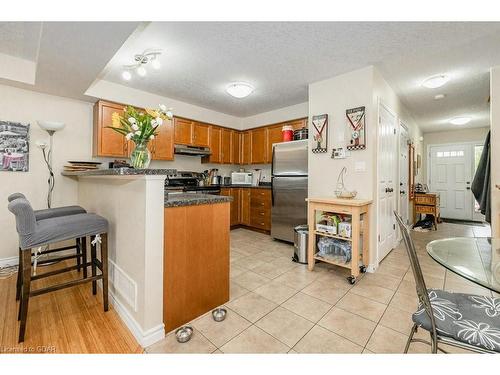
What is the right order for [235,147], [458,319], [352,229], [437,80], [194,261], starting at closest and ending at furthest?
[458,319]
[194,261]
[352,229]
[437,80]
[235,147]

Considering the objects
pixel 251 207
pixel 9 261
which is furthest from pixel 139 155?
pixel 251 207

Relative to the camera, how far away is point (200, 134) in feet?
14.5

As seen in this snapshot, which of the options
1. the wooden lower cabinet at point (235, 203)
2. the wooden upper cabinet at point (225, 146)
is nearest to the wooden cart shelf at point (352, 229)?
the wooden lower cabinet at point (235, 203)

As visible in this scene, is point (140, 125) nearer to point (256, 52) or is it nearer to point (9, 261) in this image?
point (256, 52)

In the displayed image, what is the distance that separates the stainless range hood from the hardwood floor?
101 inches

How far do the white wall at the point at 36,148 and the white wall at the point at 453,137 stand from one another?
317 inches

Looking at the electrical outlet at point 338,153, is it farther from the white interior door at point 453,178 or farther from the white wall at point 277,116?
the white interior door at point 453,178

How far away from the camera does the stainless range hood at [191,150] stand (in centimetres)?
407

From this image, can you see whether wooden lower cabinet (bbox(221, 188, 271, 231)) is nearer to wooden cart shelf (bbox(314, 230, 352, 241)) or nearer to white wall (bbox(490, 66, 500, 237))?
wooden cart shelf (bbox(314, 230, 352, 241))

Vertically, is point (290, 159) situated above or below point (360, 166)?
above

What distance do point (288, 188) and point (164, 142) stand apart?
2.23 metres

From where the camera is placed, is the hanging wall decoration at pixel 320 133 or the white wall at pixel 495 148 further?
the hanging wall decoration at pixel 320 133

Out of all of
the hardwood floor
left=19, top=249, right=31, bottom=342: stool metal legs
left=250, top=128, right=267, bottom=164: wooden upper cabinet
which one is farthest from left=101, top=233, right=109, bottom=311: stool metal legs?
left=250, top=128, right=267, bottom=164: wooden upper cabinet

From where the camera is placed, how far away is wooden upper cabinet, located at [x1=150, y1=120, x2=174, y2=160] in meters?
3.77
